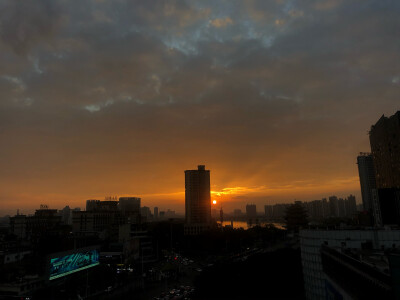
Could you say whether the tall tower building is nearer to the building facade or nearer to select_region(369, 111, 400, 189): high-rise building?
select_region(369, 111, 400, 189): high-rise building

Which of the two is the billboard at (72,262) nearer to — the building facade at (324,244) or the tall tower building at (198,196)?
the building facade at (324,244)

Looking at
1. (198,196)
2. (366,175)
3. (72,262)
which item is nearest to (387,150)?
(366,175)

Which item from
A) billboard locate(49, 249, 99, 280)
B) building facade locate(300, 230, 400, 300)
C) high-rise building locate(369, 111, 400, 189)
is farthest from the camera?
high-rise building locate(369, 111, 400, 189)

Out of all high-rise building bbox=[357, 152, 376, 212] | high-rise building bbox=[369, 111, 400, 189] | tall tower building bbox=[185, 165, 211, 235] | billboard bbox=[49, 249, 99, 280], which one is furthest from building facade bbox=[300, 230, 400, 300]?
high-rise building bbox=[357, 152, 376, 212]

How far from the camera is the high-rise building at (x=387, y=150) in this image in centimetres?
7219

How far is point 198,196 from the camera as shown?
132m

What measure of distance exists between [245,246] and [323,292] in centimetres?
5927

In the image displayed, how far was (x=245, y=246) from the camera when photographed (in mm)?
84812

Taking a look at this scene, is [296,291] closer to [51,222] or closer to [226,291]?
[226,291]

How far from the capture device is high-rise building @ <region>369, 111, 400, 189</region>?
72.2m

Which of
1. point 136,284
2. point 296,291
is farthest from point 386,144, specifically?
point 136,284

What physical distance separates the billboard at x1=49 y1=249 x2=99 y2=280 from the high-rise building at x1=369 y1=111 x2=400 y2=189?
70.9m

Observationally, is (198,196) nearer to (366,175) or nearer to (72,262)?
(366,175)

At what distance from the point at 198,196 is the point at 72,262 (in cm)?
9827
